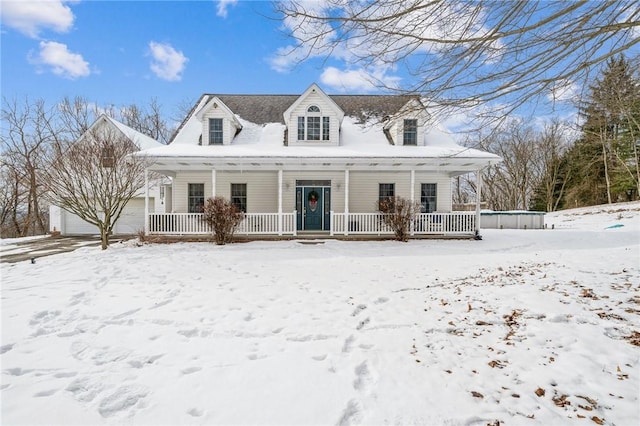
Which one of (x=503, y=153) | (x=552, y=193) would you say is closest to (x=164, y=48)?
(x=503, y=153)

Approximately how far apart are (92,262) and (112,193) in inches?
133

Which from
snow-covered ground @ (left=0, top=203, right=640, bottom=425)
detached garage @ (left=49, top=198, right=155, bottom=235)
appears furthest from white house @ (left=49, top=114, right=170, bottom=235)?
snow-covered ground @ (left=0, top=203, right=640, bottom=425)

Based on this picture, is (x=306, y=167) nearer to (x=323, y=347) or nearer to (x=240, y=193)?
(x=240, y=193)

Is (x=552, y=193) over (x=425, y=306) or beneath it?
over

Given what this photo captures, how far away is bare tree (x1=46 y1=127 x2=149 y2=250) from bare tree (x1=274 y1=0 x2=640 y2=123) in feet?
28.3

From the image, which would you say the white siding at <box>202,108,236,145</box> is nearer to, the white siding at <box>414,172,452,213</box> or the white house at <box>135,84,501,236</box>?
the white house at <box>135,84,501,236</box>

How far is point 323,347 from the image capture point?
126 inches

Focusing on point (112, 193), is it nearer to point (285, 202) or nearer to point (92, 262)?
point (92, 262)

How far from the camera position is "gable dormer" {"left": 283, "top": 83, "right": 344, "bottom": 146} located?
12773mm

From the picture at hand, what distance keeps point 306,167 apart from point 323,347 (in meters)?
9.57

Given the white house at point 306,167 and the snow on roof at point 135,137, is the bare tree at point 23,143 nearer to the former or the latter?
the snow on roof at point 135,137

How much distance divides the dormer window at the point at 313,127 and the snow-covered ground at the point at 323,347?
7.96 meters

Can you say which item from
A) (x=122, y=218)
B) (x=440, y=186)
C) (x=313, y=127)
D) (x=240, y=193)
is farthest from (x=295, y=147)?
(x=122, y=218)

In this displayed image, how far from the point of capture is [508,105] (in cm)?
441
